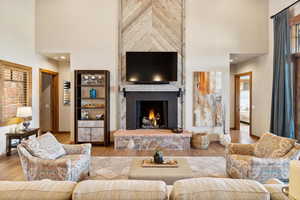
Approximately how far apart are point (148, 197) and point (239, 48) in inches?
230

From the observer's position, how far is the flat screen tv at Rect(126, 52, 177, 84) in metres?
5.70

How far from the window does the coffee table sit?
3.78m

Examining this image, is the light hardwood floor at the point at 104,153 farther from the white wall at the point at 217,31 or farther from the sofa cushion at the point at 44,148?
the white wall at the point at 217,31

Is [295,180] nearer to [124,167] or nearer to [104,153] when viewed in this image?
[124,167]

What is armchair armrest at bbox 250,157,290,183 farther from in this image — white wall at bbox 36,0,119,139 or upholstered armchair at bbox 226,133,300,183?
white wall at bbox 36,0,119,139

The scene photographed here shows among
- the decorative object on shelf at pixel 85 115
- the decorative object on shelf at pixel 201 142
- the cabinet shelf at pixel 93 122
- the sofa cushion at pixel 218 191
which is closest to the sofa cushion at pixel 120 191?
the sofa cushion at pixel 218 191

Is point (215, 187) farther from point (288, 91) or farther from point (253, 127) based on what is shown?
point (253, 127)

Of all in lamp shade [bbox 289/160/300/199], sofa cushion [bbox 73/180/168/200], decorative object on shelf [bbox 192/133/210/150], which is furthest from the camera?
decorative object on shelf [bbox 192/133/210/150]

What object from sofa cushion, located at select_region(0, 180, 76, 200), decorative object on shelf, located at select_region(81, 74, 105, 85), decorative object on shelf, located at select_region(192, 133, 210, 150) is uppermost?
decorative object on shelf, located at select_region(81, 74, 105, 85)

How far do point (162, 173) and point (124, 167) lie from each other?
1436mm

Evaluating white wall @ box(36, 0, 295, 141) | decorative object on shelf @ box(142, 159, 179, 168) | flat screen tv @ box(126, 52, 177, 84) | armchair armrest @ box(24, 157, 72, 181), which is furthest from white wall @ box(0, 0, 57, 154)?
decorative object on shelf @ box(142, 159, 179, 168)

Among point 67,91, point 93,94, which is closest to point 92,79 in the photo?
point 93,94

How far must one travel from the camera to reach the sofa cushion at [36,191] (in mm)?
1243

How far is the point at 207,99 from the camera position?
19.4ft
